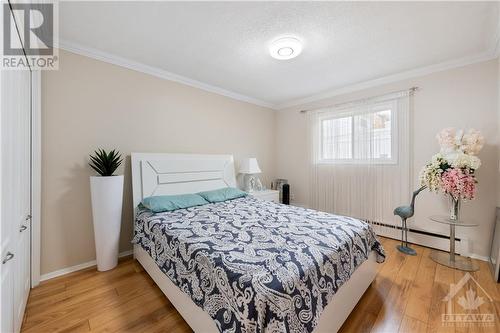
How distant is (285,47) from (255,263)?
205 centimetres

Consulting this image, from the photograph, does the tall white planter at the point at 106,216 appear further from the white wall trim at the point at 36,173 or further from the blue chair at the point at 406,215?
the blue chair at the point at 406,215

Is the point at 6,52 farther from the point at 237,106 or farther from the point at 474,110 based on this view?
the point at 474,110

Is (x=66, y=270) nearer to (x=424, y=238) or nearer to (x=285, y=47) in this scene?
(x=285, y=47)

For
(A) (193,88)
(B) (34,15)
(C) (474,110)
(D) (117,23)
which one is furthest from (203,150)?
(C) (474,110)

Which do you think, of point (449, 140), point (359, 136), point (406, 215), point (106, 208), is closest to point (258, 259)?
point (106, 208)

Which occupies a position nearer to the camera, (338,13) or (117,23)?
(338,13)

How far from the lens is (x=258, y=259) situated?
122 centimetres

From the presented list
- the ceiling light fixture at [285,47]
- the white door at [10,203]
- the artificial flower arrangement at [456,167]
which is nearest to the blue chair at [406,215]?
the artificial flower arrangement at [456,167]

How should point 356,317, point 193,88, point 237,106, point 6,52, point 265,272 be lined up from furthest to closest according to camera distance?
1. point 237,106
2. point 193,88
3. point 356,317
4. point 6,52
5. point 265,272

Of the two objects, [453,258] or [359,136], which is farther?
[359,136]

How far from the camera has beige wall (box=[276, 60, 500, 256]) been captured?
2311 millimetres

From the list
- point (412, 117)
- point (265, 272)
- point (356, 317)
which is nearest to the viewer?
point (265, 272)

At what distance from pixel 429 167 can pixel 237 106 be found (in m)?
2.99

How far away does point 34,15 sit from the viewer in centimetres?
162
